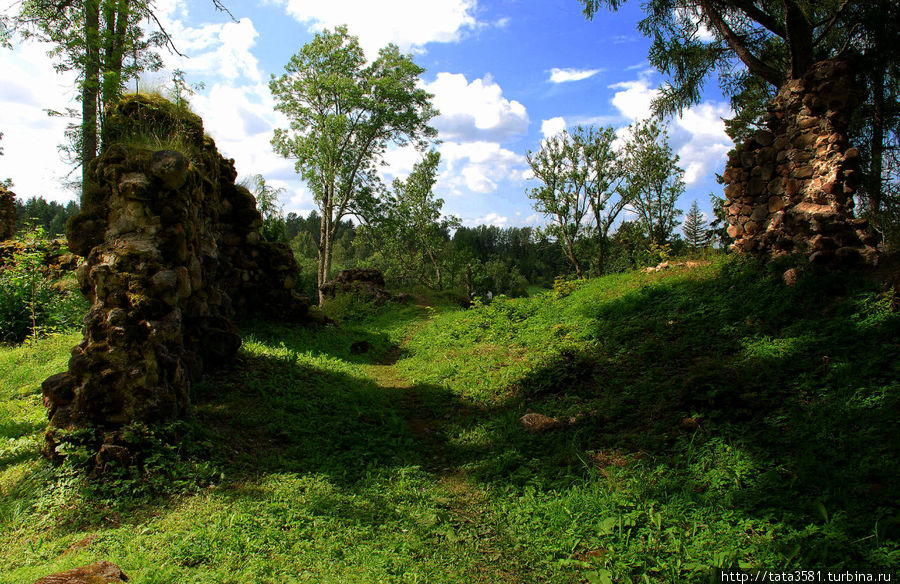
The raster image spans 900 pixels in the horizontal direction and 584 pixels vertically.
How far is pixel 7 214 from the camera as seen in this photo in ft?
54.7

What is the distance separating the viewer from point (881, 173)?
11711 millimetres

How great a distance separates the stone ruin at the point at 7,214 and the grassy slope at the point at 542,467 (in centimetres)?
1251

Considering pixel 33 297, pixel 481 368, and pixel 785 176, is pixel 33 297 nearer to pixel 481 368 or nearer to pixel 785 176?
pixel 481 368

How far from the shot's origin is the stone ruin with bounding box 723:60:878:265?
7.05 metres

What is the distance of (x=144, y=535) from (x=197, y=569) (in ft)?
2.42

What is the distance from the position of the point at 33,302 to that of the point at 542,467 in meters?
10.7

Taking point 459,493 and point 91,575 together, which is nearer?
point 91,575

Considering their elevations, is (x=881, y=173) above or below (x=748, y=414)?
above

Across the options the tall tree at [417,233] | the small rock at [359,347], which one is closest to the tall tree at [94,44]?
the small rock at [359,347]

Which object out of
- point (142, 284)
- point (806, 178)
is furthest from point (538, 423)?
point (806, 178)

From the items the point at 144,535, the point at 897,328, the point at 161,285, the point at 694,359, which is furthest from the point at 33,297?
the point at 897,328

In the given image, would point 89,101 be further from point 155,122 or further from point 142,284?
point 142,284

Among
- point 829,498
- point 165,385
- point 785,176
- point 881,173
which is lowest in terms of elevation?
point 829,498

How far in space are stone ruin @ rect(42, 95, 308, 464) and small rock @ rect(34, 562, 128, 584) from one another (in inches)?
67.2
